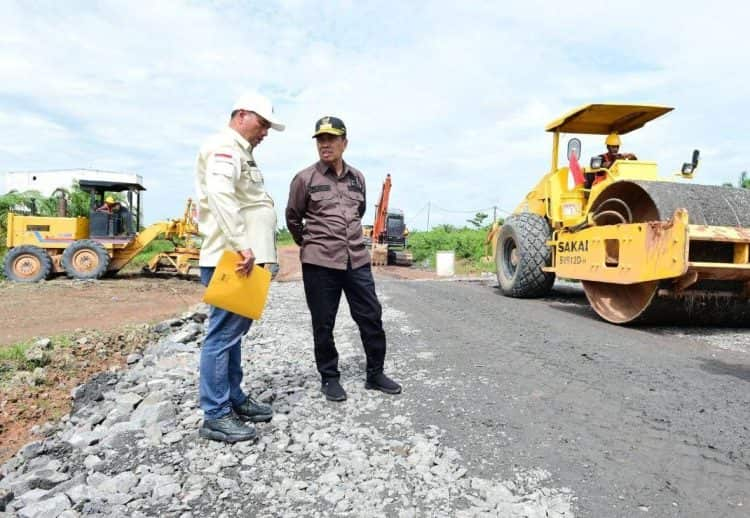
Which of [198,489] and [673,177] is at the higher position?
[673,177]

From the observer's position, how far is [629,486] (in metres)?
2.16

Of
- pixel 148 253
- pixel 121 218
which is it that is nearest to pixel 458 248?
pixel 148 253

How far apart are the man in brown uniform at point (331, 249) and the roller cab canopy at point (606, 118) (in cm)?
456

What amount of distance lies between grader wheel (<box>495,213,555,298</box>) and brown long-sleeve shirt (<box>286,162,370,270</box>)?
454 centimetres

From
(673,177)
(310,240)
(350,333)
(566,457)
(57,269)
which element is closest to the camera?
(566,457)

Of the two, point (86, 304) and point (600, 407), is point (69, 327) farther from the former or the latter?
point (600, 407)

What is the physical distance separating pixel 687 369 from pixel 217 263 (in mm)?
3343

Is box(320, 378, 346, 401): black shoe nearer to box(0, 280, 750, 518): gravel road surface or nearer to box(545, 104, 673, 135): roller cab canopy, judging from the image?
box(0, 280, 750, 518): gravel road surface

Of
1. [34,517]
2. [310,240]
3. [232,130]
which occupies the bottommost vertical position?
[34,517]

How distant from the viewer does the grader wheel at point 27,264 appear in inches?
502

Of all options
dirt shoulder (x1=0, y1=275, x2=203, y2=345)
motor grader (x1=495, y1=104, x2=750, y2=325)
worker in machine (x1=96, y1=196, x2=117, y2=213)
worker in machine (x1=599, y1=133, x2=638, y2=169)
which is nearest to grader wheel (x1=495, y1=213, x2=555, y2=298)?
motor grader (x1=495, y1=104, x2=750, y2=325)

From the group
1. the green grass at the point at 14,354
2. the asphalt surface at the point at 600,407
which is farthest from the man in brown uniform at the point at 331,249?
the green grass at the point at 14,354

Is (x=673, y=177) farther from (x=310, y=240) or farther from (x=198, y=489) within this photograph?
(x=198, y=489)

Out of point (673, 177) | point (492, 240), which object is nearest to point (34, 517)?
point (673, 177)
